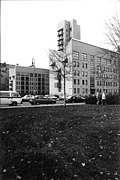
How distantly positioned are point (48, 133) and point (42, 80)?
56952 mm

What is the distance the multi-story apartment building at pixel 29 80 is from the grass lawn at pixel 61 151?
151 feet

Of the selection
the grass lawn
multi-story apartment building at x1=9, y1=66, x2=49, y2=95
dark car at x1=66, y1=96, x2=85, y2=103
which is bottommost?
the grass lawn

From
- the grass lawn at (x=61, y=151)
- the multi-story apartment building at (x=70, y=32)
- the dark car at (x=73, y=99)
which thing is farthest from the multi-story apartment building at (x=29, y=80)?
the grass lawn at (x=61, y=151)

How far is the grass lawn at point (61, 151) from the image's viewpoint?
114 inches

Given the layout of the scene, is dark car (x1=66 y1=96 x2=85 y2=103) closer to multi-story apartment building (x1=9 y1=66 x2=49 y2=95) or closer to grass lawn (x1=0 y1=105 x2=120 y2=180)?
grass lawn (x1=0 y1=105 x2=120 y2=180)

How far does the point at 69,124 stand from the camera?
16.9 feet

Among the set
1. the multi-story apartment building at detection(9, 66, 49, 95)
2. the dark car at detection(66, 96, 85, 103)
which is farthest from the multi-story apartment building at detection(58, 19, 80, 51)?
the multi-story apartment building at detection(9, 66, 49, 95)

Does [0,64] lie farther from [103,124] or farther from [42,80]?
[42,80]

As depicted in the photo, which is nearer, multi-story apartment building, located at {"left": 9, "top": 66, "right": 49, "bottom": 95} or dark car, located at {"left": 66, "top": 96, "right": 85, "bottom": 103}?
dark car, located at {"left": 66, "top": 96, "right": 85, "bottom": 103}

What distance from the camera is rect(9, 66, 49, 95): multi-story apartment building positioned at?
5335 centimetres

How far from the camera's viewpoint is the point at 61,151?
3.56 meters

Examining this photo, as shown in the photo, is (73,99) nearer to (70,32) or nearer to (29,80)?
(70,32)

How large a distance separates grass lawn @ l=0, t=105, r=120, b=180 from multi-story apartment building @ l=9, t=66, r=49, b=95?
46050mm

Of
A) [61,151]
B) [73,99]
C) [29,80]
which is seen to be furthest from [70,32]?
[29,80]
